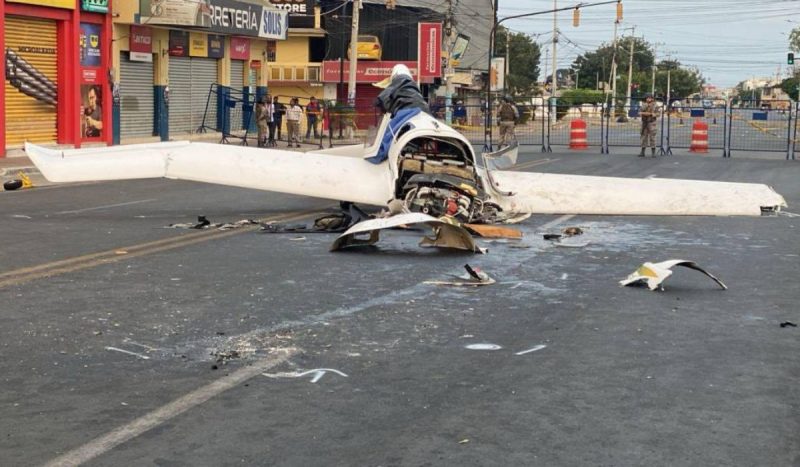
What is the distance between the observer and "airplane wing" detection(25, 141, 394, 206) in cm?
1458

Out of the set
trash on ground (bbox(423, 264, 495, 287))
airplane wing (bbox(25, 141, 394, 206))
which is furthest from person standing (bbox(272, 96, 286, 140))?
trash on ground (bbox(423, 264, 495, 287))

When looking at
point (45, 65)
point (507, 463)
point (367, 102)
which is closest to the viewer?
point (507, 463)

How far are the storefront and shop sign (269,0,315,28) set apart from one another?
1234 inches

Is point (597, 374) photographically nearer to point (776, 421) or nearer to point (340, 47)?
point (776, 421)

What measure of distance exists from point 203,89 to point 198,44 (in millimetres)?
2038

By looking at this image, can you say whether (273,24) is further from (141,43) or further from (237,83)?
(141,43)

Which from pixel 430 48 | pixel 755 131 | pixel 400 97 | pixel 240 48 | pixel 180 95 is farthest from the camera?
pixel 430 48

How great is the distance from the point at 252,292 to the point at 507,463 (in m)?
4.76

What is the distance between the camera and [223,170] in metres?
14.8

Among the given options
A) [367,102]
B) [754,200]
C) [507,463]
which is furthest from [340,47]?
[507,463]

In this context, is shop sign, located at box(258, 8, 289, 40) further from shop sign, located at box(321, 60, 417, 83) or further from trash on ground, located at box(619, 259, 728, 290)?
trash on ground, located at box(619, 259, 728, 290)

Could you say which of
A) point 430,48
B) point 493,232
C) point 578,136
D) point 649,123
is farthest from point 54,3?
point 430,48

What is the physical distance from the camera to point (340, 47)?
219 feet

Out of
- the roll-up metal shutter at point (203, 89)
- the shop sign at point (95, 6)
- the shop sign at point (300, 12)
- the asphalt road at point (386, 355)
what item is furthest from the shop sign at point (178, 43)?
A: the asphalt road at point (386, 355)
